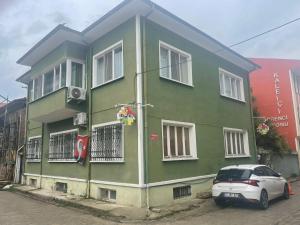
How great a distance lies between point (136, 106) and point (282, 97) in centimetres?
1603

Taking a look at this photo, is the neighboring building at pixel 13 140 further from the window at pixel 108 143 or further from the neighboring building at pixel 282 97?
the neighboring building at pixel 282 97

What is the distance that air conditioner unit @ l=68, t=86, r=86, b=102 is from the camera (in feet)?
39.8

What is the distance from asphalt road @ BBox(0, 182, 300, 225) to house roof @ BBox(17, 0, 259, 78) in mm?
7069

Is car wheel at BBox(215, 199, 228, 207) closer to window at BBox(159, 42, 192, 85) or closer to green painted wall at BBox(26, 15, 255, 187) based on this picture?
green painted wall at BBox(26, 15, 255, 187)

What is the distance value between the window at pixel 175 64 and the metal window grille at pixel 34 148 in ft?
28.4

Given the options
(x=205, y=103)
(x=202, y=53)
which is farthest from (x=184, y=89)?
(x=202, y=53)

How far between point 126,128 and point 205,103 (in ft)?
15.5

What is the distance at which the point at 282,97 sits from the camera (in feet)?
73.0

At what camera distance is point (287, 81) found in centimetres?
2214

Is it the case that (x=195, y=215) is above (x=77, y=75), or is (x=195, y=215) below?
below

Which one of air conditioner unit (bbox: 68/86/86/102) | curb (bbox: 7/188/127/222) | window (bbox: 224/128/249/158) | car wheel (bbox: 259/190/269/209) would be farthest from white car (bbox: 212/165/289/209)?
air conditioner unit (bbox: 68/86/86/102)

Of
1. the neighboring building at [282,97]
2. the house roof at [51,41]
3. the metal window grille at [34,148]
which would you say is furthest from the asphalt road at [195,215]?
the neighboring building at [282,97]

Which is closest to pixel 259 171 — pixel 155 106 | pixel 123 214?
pixel 155 106

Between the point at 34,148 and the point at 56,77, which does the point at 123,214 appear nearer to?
the point at 56,77
